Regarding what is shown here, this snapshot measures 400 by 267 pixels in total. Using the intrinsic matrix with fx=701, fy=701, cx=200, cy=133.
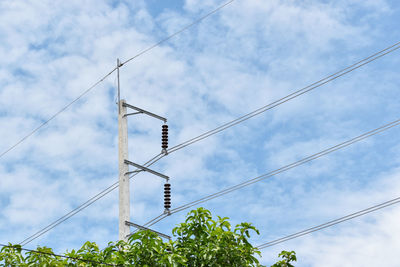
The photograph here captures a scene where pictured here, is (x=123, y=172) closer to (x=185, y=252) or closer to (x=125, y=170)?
(x=125, y=170)

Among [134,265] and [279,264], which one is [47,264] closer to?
[134,265]

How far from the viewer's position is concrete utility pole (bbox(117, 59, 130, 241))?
72.5 ft

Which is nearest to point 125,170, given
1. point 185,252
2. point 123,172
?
point 123,172

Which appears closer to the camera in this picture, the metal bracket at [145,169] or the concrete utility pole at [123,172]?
the concrete utility pole at [123,172]

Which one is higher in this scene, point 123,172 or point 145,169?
point 145,169

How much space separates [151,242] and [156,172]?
667 centimetres

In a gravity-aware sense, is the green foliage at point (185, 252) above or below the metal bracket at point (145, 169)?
below

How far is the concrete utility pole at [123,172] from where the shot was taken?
22087 mm

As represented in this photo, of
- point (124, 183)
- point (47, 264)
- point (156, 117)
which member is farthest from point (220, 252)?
point (156, 117)

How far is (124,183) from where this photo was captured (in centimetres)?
2306

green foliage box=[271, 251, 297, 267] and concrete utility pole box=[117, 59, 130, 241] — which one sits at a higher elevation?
concrete utility pole box=[117, 59, 130, 241]

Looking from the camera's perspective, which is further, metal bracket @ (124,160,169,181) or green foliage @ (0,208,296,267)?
metal bracket @ (124,160,169,181)

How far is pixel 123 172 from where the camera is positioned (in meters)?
Answer: 23.3

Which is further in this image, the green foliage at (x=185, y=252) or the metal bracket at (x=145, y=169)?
the metal bracket at (x=145, y=169)
